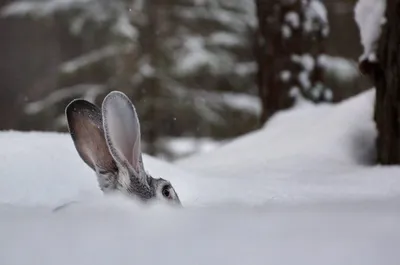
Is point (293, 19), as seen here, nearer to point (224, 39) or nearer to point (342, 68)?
point (342, 68)

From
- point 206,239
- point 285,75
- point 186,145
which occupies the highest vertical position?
point 206,239

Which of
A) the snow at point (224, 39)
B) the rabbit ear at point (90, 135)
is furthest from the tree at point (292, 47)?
the rabbit ear at point (90, 135)

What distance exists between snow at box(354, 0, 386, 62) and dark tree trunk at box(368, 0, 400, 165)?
0.13 ft

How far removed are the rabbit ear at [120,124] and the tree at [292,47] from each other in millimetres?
3158

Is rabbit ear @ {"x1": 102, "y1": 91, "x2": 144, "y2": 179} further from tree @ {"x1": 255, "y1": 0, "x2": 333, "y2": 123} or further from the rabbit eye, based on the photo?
tree @ {"x1": 255, "y1": 0, "x2": 333, "y2": 123}

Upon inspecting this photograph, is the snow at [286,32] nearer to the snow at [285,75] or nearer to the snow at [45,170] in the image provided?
the snow at [285,75]

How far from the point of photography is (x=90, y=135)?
147 centimetres

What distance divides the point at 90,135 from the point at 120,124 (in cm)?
15

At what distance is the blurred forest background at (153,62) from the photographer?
6609 millimetres

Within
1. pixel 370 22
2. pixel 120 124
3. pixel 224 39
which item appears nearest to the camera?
pixel 120 124

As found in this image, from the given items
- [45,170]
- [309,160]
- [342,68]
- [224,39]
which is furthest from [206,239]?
[224,39]

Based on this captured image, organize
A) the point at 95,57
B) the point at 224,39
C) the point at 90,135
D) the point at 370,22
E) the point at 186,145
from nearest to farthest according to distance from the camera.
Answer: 1. the point at 90,135
2. the point at 370,22
3. the point at 95,57
4. the point at 224,39
5. the point at 186,145

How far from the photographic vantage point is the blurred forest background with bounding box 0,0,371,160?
6609 mm

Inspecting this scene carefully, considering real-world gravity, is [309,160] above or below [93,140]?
below
